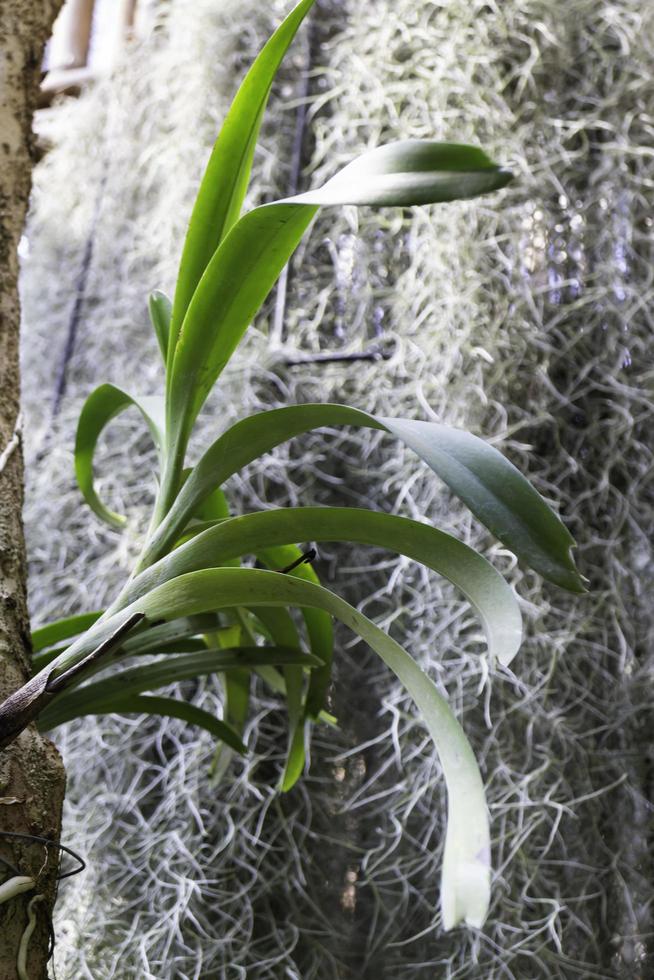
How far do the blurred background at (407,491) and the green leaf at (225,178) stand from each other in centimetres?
47

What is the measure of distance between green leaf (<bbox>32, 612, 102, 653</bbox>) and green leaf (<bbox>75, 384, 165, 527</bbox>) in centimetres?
10

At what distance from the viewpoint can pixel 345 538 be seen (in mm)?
493

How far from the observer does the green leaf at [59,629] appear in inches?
24.0

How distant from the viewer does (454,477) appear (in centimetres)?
43

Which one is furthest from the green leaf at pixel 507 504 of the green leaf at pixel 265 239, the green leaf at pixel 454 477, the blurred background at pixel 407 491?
the blurred background at pixel 407 491

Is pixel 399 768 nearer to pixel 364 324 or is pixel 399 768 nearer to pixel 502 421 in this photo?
pixel 502 421

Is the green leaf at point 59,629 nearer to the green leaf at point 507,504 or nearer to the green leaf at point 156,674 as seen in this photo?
the green leaf at point 156,674

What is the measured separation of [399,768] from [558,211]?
643 mm

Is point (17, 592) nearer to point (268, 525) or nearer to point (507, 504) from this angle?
point (268, 525)

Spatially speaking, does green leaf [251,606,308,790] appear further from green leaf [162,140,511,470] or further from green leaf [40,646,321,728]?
green leaf [162,140,511,470]

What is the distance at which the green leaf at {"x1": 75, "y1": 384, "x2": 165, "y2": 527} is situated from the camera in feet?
2.00

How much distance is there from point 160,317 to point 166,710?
28cm

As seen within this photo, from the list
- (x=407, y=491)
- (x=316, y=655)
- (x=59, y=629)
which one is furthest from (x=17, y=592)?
(x=407, y=491)

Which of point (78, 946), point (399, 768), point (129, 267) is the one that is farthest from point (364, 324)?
point (78, 946)
